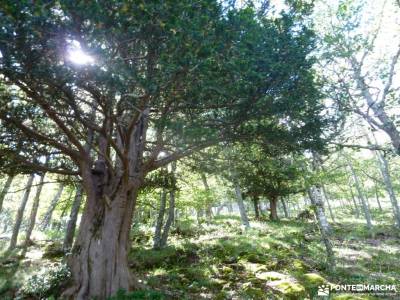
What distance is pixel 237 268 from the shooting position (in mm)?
11031

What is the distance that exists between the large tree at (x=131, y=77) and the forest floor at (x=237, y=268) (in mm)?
1768

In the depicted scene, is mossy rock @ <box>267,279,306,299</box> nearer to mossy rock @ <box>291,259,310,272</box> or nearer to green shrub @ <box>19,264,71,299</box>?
mossy rock @ <box>291,259,310,272</box>

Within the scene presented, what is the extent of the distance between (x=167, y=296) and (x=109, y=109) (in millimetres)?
5556

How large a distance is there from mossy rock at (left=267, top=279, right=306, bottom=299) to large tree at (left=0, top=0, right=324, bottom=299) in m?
4.18

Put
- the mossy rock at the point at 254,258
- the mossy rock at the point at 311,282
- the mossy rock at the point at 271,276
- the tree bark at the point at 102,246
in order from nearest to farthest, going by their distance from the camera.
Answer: the tree bark at the point at 102,246, the mossy rock at the point at 311,282, the mossy rock at the point at 271,276, the mossy rock at the point at 254,258

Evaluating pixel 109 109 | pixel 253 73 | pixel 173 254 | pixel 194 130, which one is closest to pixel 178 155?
pixel 194 130

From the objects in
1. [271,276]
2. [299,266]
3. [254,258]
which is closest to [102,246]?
[271,276]

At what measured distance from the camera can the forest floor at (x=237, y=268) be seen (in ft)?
26.5

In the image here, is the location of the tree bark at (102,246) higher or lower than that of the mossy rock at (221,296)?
higher

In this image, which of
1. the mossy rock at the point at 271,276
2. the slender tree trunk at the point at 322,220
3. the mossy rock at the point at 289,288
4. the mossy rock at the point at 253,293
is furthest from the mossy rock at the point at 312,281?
the slender tree trunk at the point at 322,220

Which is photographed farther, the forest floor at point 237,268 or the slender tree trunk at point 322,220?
the slender tree trunk at point 322,220

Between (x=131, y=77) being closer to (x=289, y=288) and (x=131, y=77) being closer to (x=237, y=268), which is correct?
(x=289, y=288)

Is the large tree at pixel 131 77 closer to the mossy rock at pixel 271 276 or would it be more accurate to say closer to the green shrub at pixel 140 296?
the green shrub at pixel 140 296

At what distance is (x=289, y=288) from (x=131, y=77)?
7.13 metres
